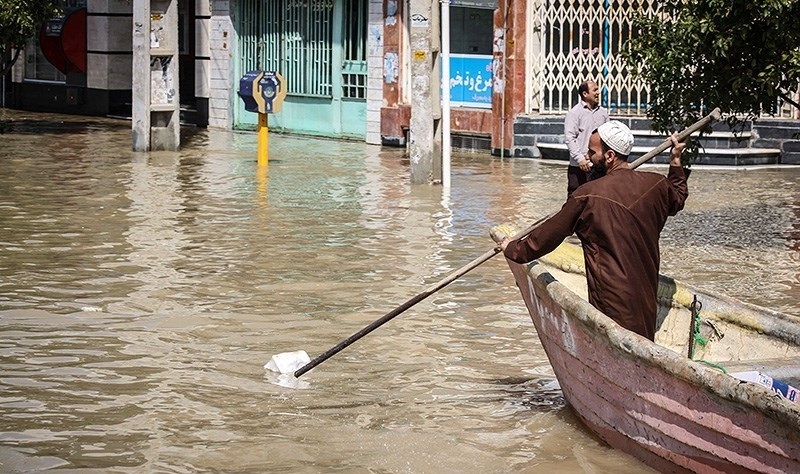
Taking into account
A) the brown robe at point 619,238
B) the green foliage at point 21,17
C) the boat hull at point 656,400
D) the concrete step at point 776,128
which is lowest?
the boat hull at point 656,400

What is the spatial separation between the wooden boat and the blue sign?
46.7 ft

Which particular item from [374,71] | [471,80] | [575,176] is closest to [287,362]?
[575,176]

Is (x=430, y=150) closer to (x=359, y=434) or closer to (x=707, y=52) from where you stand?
(x=707, y=52)

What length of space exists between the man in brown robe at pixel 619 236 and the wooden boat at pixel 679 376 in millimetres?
207

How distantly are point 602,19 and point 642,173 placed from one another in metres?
14.8

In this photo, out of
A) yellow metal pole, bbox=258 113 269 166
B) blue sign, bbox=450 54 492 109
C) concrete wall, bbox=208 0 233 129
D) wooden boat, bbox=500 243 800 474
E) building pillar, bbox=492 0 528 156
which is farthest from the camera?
concrete wall, bbox=208 0 233 129

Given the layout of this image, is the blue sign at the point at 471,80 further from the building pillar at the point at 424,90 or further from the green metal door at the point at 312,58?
the building pillar at the point at 424,90

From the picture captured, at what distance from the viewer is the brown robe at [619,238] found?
6.88 m

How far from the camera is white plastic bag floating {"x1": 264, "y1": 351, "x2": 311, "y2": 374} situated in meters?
8.28

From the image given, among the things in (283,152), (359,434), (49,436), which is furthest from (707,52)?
(283,152)

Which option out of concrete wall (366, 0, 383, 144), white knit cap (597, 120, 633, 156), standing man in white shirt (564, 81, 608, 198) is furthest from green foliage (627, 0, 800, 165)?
concrete wall (366, 0, 383, 144)

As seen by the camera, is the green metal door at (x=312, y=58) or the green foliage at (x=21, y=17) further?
the green metal door at (x=312, y=58)

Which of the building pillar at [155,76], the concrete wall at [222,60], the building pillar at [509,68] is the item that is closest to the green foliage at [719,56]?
the building pillar at [509,68]

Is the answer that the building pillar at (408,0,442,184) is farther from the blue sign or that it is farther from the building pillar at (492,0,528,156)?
the blue sign
